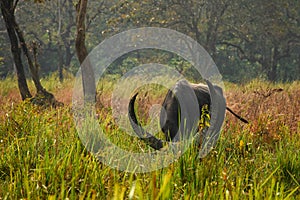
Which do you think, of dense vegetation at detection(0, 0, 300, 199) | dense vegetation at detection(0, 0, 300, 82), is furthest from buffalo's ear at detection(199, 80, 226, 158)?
dense vegetation at detection(0, 0, 300, 82)

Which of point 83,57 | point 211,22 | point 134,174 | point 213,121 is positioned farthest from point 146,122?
point 211,22

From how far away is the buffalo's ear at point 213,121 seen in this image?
4089 mm

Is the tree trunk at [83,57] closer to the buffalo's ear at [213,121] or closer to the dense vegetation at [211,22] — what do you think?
the buffalo's ear at [213,121]

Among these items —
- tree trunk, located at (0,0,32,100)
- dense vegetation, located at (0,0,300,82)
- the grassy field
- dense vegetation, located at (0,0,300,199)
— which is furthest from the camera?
dense vegetation, located at (0,0,300,82)

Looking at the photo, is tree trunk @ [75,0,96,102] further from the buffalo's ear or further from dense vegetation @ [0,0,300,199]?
the buffalo's ear

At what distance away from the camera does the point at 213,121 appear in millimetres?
4957

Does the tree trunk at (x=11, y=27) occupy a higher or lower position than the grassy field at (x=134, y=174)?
higher

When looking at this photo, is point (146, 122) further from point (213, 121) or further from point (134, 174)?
point (134, 174)

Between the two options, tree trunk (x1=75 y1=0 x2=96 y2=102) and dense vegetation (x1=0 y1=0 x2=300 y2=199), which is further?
tree trunk (x1=75 y1=0 x2=96 y2=102)

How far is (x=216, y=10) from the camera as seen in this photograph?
24672 mm

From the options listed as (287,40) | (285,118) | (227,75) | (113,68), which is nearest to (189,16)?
(287,40)

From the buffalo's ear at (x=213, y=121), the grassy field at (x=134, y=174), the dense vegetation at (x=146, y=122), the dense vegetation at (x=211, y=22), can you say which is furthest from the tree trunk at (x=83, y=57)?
the dense vegetation at (x=211, y=22)

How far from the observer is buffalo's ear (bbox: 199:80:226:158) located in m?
4.09

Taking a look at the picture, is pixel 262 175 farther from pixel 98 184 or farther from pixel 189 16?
pixel 189 16
